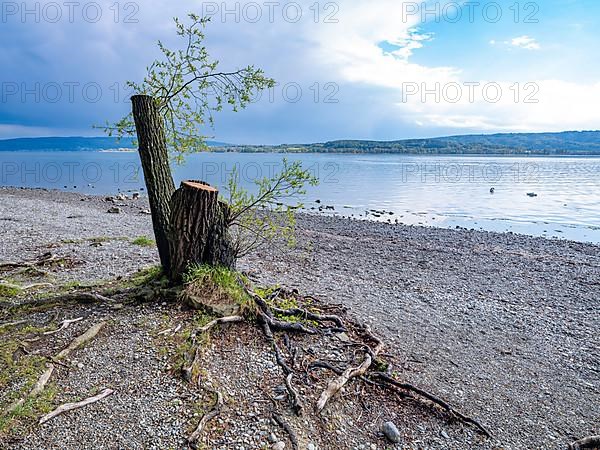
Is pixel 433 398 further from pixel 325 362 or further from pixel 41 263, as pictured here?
pixel 41 263

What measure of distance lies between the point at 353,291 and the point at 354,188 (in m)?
45.0

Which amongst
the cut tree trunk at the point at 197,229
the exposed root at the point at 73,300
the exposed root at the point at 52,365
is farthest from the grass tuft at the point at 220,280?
the exposed root at the point at 52,365

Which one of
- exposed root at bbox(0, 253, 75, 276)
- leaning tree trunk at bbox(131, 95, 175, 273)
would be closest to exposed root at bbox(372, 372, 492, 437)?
leaning tree trunk at bbox(131, 95, 175, 273)

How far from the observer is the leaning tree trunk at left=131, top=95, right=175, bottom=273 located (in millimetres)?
7301

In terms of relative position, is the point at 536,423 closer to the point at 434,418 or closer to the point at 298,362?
the point at 434,418

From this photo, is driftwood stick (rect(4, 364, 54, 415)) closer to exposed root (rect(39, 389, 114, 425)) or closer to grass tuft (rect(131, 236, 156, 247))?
exposed root (rect(39, 389, 114, 425))

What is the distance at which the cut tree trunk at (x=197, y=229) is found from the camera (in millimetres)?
6871

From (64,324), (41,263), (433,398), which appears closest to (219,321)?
(64,324)

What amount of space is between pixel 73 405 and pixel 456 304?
9.08m

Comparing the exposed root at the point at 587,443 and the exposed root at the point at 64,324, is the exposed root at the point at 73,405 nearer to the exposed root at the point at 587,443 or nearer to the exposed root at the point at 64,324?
the exposed root at the point at 64,324

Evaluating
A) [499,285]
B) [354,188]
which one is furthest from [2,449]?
[354,188]

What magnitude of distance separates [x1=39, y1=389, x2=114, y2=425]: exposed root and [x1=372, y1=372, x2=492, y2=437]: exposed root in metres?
3.40

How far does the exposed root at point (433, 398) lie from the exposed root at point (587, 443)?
99cm

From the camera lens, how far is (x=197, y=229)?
274 inches
